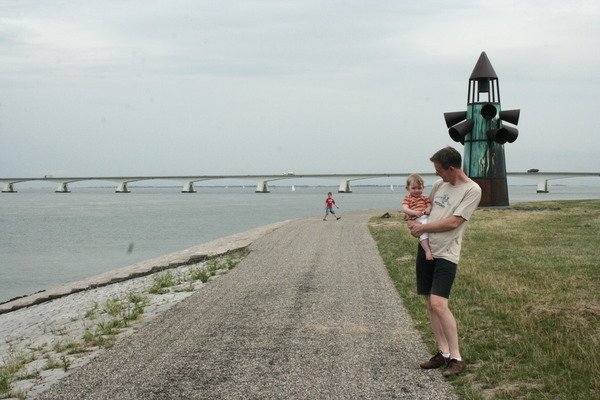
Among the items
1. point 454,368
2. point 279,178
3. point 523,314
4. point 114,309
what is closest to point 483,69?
point 523,314

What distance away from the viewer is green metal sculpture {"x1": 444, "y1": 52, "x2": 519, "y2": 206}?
122ft

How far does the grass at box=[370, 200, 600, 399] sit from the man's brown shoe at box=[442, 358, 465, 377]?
0.28 feet

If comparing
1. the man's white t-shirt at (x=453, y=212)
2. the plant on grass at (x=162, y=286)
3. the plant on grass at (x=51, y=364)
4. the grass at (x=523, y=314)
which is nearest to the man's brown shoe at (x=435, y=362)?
the grass at (x=523, y=314)

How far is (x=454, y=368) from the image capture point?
6.34 metres

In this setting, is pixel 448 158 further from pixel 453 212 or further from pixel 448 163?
pixel 453 212

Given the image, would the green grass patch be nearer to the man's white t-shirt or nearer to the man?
the man

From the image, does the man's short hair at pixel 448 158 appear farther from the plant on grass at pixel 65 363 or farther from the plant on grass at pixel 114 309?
the plant on grass at pixel 114 309

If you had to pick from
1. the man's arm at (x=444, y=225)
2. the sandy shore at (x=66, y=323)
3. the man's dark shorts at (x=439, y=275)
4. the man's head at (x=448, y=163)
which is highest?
the man's head at (x=448, y=163)

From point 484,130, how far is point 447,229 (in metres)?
33.0

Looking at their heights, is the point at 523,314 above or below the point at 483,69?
below

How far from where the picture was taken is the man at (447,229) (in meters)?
6.17

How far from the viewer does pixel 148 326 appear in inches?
367

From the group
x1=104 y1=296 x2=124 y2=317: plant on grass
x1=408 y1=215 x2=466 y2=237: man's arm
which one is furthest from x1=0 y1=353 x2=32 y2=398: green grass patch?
x1=408 y1=215 x2=466 y2=237: man's arm

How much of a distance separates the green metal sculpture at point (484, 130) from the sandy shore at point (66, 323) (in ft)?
71.2
